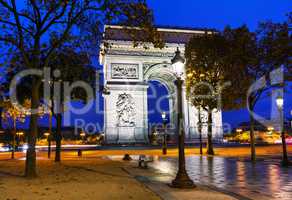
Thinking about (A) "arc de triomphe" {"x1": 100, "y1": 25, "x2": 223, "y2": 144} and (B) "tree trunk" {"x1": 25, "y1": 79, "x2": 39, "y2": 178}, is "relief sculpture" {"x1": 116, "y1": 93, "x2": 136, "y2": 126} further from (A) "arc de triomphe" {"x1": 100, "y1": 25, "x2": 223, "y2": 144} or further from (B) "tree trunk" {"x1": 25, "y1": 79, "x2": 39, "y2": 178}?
(B) "tree trunk" {"x1": 25, "y1": 79, "x2": 39, "y2": 178}

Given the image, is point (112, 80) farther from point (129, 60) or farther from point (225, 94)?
point (225, 94)

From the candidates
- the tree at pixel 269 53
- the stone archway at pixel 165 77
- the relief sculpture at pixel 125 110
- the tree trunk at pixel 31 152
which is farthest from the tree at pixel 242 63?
the stone archway at pixel 165 77

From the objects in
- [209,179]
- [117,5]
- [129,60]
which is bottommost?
[209,179]

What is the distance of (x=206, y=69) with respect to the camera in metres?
30.3

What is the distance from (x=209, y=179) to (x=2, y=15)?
949cm

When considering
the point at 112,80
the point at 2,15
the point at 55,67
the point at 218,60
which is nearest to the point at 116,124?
the point at 112,80

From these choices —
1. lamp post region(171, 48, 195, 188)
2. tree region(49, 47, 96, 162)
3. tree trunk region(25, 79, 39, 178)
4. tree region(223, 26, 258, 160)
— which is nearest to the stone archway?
tree region(49, 47, 96, 162)

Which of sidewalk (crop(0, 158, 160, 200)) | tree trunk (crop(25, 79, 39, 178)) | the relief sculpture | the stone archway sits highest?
the stone archway

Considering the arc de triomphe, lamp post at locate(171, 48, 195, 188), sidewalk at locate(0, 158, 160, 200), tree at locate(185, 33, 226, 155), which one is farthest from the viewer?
the arc de triomphe

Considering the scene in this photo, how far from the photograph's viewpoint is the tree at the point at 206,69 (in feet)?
97.9

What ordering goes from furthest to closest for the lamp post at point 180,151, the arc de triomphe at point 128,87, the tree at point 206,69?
the arc de triomphe at point 128,87 → the tree at point 206,69 → the lamp post at point 180,151

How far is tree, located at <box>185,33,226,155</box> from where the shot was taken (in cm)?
2983

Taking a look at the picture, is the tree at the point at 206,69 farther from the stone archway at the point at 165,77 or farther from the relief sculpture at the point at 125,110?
the stone archway at the point at 165,77

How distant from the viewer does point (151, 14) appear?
15156mm
